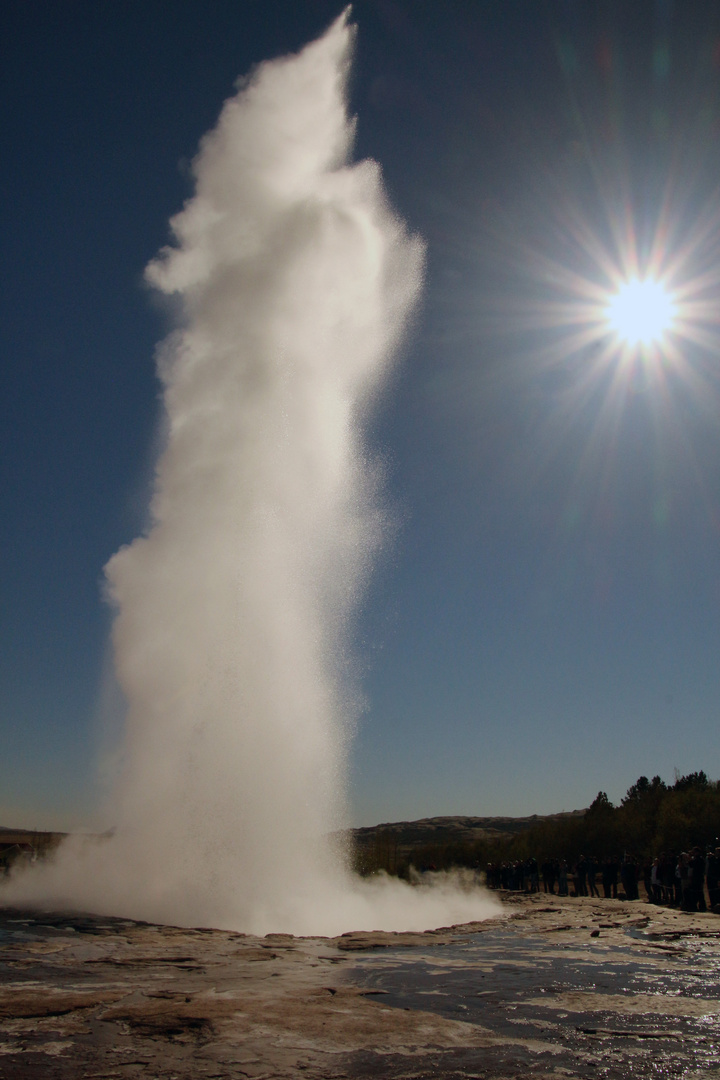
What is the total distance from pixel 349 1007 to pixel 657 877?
14983mm

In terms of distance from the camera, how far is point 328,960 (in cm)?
973

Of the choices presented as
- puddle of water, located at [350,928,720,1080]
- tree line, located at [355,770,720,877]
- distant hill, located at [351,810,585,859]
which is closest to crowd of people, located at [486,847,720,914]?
tree line, located at [355,770,720,877]

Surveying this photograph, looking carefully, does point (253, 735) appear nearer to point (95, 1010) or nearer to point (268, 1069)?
point (95, 1010)

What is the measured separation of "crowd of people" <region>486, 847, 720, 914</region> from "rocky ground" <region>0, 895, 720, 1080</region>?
4.41 meters

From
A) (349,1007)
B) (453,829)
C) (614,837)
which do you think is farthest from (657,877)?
(453,829)

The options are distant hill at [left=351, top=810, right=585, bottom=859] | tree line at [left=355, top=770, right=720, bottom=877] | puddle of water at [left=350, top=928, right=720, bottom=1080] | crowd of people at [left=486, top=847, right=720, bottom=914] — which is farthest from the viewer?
distant hill at [left=351, top=810, right=585, bottom=859]

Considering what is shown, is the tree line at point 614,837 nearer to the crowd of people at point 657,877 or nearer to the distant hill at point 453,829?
the crowd of people at point 657,877

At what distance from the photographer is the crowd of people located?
15938 millimetres

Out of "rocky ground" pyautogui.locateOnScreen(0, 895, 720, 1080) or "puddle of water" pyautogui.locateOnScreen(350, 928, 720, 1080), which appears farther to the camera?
"puddle of water" pyautogui.locateOnScreen(350, 928, 720, 1080)

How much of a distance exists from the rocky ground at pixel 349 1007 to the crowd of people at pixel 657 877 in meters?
4.41

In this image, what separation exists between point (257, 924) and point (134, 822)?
5.98m

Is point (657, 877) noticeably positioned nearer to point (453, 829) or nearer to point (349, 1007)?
point (349, 1007)

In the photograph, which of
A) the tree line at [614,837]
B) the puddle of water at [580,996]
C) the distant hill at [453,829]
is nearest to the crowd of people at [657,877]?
the tree line at [614,837]

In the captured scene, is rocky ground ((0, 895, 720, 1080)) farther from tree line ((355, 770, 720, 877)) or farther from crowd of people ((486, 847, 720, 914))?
tree line ((355, 770, 720, 877))
